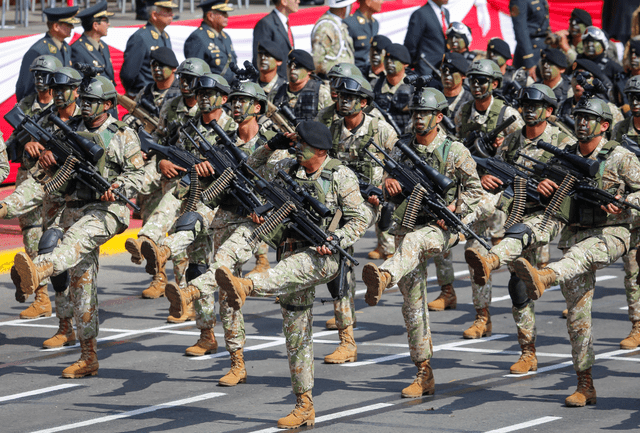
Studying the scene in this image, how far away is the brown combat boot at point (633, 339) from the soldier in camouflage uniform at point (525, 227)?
125 cm

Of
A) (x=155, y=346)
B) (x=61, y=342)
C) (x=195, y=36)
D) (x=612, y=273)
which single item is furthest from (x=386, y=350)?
(x=195, y=36)

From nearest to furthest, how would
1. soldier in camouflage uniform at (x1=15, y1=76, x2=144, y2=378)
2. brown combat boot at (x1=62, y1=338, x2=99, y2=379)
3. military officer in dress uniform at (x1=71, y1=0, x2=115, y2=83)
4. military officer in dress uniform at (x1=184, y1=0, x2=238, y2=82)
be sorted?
soldier in camouflage uniform at (x1=15, y1=76, x2=144, y2=378)
brown combat boot at (x1=62, y1=338, x2=99, y2=379)
military officer in dress uniform at (x1=71, y1=0, x2=115, y2=83)
military officer in dress uniform at (x1=184, y1=0, x2=238, y2=82)

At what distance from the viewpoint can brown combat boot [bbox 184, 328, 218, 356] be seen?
1018cm

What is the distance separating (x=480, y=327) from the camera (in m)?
Answer: 10.9

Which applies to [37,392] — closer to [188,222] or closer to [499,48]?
[188,222]

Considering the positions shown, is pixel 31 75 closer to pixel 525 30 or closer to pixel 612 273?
pixel 612 273

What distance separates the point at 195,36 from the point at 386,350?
21.8ft

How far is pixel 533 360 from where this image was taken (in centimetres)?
955

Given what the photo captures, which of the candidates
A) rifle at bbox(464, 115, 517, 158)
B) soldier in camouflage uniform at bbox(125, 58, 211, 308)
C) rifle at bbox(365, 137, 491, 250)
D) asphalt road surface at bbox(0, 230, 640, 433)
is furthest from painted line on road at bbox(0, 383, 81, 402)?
rifle at bbox(464, 115, 517, 158)

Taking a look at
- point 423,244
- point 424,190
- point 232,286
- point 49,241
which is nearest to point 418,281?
point 423,244

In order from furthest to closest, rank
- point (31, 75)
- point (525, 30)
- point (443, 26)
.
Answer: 1. point (525, 30)
2. point (443, 26)
3. point (31, 75)

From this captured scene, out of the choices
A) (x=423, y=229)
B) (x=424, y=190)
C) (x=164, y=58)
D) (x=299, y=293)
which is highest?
(x=164, y=58)

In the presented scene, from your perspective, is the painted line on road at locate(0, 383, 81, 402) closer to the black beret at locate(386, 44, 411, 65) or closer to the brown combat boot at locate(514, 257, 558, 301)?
the brown combat boot at locate(514, 257, 558, 301)

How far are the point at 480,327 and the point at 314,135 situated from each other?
3.63 meters
